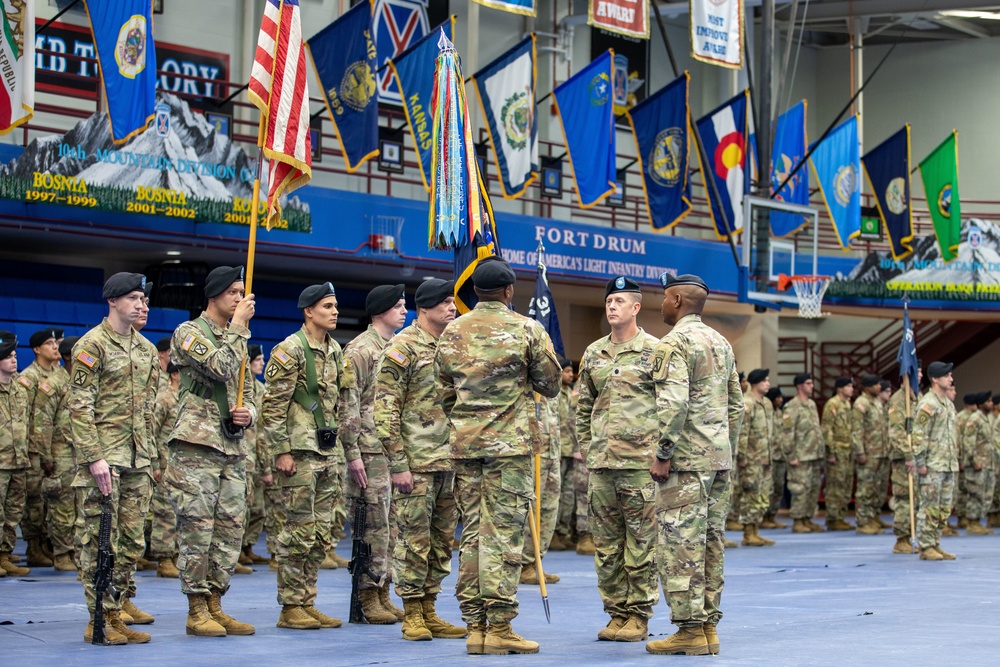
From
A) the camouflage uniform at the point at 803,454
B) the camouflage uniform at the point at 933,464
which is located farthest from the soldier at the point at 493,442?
the camouflage uniform at the point at 803,454

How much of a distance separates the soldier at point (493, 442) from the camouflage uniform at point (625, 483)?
81 centimetres

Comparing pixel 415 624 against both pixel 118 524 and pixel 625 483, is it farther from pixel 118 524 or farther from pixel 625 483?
pixel 118 524

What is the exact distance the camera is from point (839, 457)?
1862 centimetres

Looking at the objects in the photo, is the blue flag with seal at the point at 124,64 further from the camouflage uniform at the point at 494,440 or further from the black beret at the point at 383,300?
the camouflage uniform at the point at 494,440

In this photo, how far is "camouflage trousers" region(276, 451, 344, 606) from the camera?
309 inches

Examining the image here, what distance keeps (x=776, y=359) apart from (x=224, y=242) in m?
13.5

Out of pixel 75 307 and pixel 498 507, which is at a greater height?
pixel 75 307

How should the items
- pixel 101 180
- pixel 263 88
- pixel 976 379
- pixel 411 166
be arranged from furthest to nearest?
pixel 976 379
pixel 411 166
pixel 101 180
pixel 263 88

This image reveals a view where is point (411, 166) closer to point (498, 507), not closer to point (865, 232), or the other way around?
point (865, 232)

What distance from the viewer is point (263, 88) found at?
8.18 meters

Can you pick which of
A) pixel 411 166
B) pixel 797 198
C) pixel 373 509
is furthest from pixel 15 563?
pixel 797 198

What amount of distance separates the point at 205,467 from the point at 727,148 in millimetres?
14596

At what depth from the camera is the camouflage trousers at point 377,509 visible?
820 centimetres

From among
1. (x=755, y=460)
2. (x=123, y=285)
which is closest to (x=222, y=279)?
(x=123, y=285)
